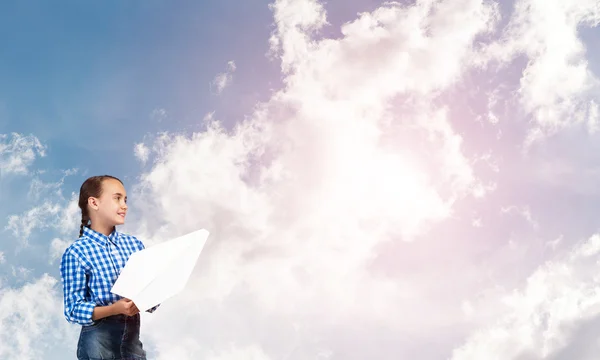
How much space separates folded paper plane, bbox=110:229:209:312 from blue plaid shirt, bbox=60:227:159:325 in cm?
22

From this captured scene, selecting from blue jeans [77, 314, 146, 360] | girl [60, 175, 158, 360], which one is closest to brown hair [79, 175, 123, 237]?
girl [60, 175, 158, 360]

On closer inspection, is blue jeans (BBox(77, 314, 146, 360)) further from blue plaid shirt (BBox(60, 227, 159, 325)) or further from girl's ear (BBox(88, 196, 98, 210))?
girl's ear (BBox(88, 196, 98, 210))

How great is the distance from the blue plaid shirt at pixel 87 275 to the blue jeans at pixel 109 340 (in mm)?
105

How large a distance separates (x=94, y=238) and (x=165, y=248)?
2.37ft

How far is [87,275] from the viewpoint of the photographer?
4699 millimetres

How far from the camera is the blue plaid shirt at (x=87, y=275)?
178 inches

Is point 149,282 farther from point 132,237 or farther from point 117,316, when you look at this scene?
point 132,237

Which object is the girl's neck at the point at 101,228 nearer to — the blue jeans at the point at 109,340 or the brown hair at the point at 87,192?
the brown hair at the point at 87,192

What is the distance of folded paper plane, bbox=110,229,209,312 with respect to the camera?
4.34 m

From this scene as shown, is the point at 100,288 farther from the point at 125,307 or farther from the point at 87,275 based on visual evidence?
the point at 125,307

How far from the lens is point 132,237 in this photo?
17.3 ft

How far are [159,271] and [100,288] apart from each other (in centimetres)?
60

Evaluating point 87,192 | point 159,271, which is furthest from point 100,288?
point 87,192

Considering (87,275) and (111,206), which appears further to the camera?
(111,206)
